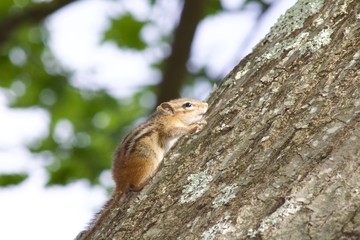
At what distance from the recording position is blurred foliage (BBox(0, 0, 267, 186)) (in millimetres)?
8469

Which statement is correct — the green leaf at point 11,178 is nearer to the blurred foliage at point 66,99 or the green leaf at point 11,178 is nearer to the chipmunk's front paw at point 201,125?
the blurred foliage at point 66,99

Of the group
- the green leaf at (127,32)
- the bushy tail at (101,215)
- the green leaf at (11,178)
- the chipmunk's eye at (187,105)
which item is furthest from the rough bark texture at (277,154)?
the green leaf at (127,32)

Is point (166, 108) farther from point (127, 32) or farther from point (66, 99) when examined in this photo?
point (127, 32)

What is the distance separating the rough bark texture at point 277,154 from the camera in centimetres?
264

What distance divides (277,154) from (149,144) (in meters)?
2.02

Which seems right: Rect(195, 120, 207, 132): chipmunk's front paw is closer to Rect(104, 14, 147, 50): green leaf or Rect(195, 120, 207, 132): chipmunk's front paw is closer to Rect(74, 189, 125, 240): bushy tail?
Rect(74, 189, 125, 240): bushy tail

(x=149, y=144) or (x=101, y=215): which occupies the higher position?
(x=149, y=144)

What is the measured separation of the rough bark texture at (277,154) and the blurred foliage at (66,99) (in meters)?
4.69

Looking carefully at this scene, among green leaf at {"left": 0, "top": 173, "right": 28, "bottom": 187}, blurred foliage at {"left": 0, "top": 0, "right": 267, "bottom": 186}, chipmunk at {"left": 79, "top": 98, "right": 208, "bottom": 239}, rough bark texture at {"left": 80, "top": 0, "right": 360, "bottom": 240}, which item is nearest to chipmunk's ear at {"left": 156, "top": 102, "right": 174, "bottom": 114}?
chipmunk at {"left": 79, "top": 98, "right": 208, "bottom": 239}

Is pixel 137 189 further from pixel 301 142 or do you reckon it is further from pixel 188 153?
pixel 301 142

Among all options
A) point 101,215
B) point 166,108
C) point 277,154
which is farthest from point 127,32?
point 277,154

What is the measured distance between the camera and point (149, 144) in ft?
16.0

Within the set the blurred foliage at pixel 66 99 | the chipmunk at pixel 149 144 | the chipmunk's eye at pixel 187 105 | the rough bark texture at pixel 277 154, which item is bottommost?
the rough bark texture at pixel 277 154

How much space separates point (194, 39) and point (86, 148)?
206cm
